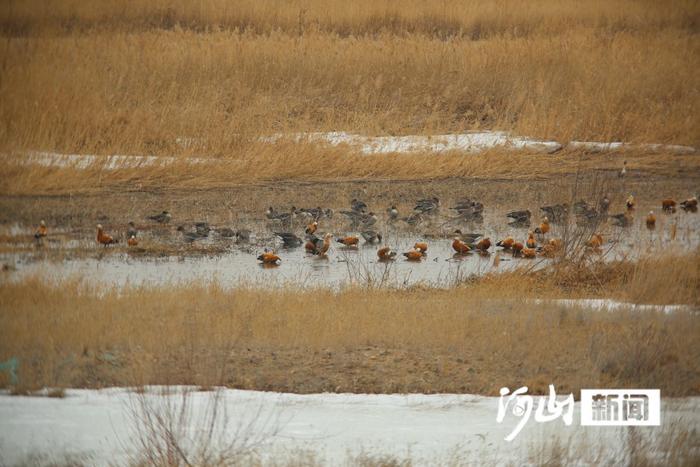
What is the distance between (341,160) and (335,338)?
842 cm

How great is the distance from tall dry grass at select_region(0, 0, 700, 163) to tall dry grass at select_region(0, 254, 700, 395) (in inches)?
309

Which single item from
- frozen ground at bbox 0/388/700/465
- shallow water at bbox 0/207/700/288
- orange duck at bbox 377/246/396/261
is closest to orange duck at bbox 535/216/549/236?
shallow water at bbox 0/207/700/288

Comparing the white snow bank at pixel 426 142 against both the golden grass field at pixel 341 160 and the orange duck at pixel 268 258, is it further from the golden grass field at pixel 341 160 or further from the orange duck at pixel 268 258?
the orange duck at pixel 268 258

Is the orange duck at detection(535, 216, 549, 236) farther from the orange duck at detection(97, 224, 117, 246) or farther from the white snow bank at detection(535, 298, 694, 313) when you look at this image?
the orange duck at detection(97, 224, 117, 246)

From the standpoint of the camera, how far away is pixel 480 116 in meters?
19.2

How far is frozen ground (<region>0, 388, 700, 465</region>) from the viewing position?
720cm

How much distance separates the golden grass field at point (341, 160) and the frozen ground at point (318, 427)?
1.08 feet

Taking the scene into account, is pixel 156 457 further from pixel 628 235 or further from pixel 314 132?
pixel 314 132

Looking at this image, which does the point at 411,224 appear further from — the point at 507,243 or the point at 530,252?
the point at 530,252

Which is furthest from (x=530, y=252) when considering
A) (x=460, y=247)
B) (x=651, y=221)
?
(x=651, y=221)

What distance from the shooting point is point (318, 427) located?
7465mm

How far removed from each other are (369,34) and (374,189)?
4914 millimetres

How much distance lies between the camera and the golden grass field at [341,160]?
8664 mm

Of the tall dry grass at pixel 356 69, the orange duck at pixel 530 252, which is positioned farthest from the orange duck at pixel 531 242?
the tall dry grass at pixel 356 69
